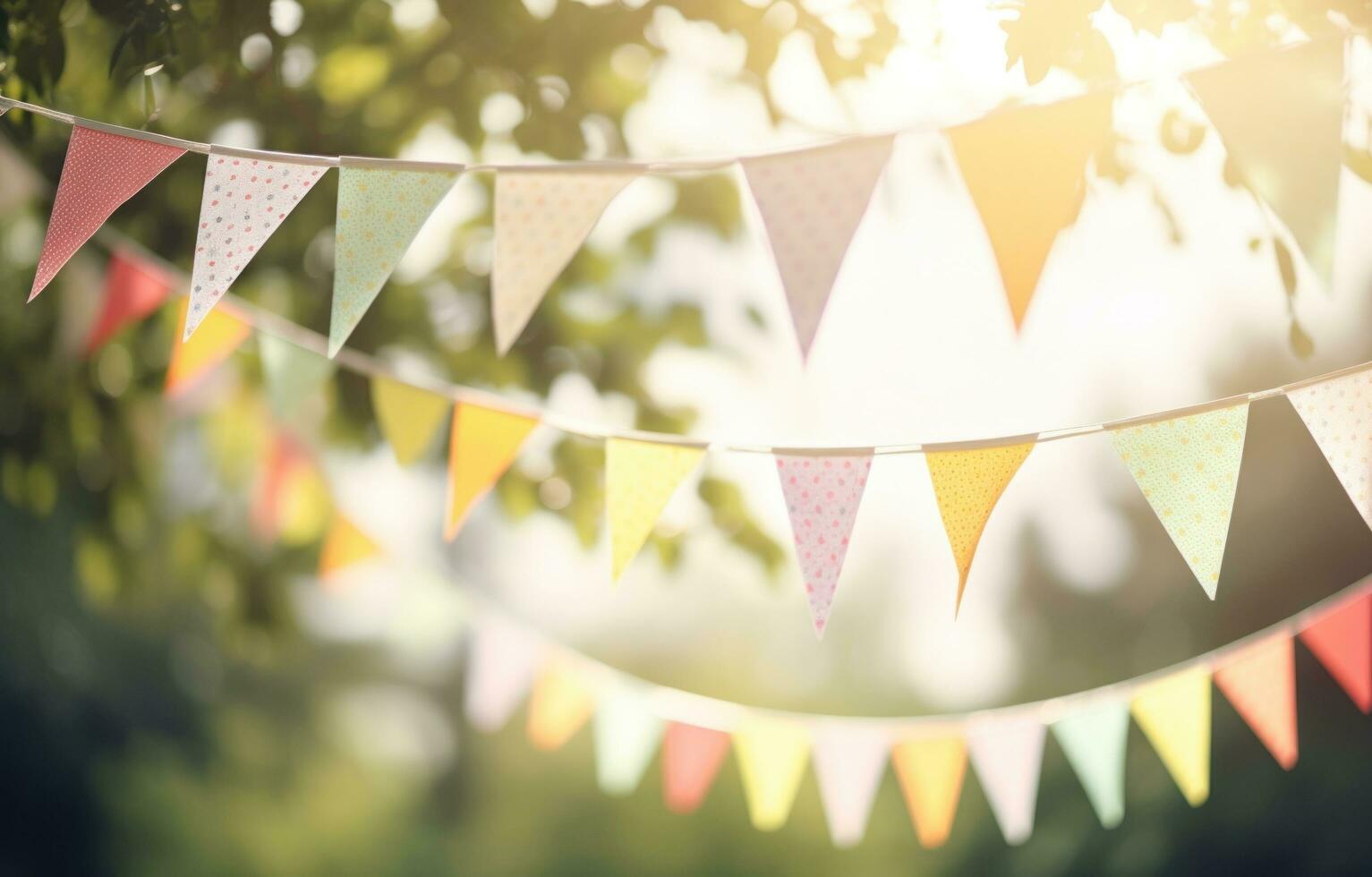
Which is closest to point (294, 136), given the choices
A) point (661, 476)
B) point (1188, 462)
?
point (661, 476)

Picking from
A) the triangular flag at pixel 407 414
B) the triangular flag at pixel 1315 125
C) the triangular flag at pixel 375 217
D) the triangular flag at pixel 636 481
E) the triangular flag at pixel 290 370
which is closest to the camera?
the triangular flag at pixel 1315 125

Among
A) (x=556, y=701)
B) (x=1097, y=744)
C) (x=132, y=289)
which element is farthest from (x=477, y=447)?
(x=1097, y=744)

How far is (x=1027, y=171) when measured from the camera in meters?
0.81

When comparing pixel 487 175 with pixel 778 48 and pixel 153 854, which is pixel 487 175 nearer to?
pixel 778 48

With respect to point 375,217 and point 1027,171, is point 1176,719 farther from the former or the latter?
point 375,217

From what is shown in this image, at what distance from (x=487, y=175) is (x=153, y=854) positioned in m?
1.12

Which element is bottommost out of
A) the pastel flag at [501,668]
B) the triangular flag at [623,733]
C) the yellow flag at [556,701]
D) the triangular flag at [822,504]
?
the triangular flag at [623,733]

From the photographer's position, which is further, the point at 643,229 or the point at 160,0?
the point at 643,229

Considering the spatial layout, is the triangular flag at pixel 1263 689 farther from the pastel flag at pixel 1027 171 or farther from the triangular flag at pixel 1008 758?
the pastel flag at pixel 1027 171

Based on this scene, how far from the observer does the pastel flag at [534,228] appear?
2.91ft

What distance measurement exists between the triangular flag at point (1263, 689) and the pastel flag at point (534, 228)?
863mm

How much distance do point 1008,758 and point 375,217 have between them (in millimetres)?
924

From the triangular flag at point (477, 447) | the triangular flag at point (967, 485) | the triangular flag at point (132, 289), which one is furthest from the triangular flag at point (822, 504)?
the triangular flag at point (132, 289)

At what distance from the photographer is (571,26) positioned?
1419 millimetres
